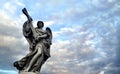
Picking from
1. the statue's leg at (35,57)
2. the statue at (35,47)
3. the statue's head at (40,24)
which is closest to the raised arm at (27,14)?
the statue at (35,47)

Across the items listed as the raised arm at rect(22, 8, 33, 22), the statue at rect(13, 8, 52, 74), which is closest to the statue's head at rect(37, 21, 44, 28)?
the statue at rect(13, 8, 52, 74)

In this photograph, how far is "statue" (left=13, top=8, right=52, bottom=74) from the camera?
21641 mm

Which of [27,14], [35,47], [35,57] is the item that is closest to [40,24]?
[27,14]

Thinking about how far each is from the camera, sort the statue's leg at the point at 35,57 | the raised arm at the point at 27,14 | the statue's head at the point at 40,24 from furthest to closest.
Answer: the statue's head at the point at 40,24
the raised arm at the point at 27,14
the statue's leg at the point at 35,57

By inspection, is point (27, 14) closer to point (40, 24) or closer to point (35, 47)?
point (40, 24)

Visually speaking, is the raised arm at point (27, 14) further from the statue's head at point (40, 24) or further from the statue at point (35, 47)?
the statue's head at point (40, 24)

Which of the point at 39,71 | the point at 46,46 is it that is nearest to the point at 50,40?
the point at 46,46

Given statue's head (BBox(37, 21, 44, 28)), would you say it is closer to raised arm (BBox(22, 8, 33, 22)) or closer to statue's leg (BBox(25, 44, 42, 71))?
raised arm (BBox(22, 8, 33, 22))

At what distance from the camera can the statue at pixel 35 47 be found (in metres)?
21.6

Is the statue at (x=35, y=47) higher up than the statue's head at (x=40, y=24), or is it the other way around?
the statue's head at (x=40, y=24)

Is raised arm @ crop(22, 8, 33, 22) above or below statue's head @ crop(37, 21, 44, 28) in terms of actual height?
above

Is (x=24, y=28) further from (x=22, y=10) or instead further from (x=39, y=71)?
(x=39, y=71)

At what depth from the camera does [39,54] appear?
21.8m

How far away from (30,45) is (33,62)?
115 cm
